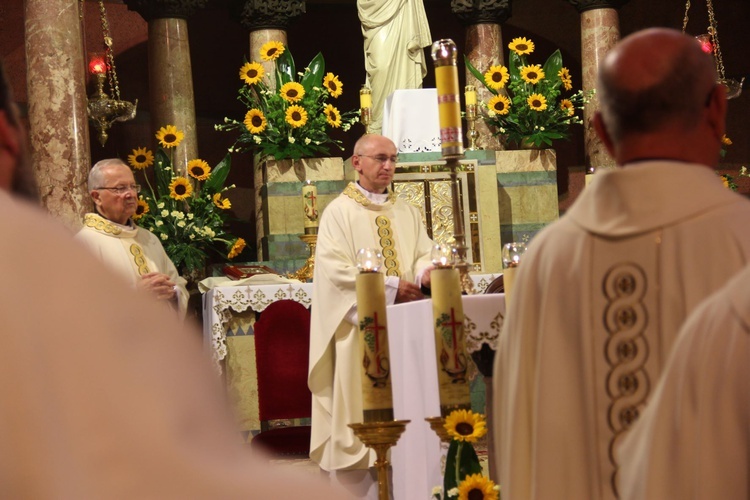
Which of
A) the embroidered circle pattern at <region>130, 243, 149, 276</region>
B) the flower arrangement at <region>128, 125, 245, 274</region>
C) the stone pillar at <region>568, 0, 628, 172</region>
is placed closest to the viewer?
the embroidered circle pattern at <region>130, 243, 149, 276</region>

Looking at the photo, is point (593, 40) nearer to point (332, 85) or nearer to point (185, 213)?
point (332, 85)

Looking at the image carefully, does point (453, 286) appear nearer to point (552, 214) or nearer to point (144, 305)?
point (144, 305)

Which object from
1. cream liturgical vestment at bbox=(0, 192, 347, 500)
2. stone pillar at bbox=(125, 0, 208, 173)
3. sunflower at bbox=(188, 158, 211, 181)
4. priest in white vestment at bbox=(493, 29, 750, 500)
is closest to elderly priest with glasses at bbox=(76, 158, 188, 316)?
sunflower at bbox=(188, 158, 211, 181)

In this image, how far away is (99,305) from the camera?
2.63 ft

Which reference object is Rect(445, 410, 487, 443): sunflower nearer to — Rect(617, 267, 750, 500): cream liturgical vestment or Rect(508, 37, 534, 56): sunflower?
Rect(617, 267, 750, 500): cream liturgical vestment

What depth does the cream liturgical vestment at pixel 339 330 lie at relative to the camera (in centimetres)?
653

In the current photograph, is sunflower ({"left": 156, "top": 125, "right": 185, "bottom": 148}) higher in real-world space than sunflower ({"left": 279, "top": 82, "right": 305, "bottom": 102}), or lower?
lower

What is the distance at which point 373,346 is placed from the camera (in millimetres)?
3287

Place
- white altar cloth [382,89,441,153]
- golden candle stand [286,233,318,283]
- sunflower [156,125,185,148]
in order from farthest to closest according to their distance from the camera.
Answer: sunflower [156,125,185,148], white altar cloth [382,89,441,153], golden candle stand [286,233,318,283]

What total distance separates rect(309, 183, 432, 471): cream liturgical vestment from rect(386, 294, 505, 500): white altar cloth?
3.30 ft

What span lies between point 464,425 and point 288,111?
268 inches

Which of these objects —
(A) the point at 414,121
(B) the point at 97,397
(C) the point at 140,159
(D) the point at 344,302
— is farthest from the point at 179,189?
(B) the point at 97,397

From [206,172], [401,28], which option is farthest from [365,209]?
[401,28]

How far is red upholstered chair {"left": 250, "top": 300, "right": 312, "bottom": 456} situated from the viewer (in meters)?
7.07
